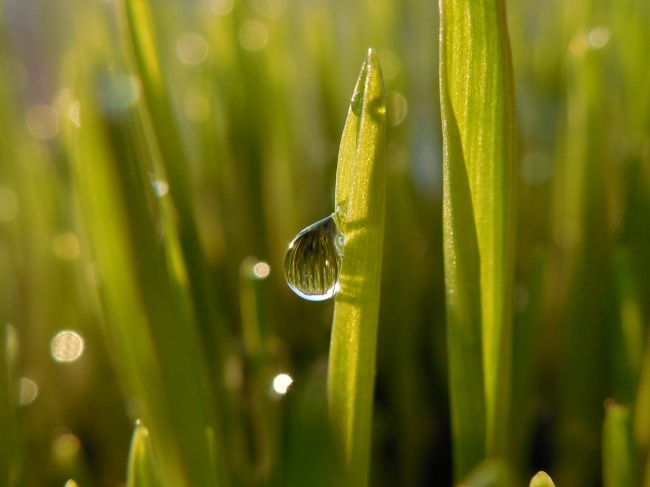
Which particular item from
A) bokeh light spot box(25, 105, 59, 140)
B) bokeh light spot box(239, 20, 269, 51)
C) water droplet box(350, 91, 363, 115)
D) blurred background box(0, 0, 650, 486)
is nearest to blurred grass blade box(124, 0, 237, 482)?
blurred background box(0, 0, 650, 486)

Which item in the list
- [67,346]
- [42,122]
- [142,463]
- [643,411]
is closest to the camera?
[142,463]

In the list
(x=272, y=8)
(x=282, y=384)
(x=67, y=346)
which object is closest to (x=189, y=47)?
(x=272, y=8)

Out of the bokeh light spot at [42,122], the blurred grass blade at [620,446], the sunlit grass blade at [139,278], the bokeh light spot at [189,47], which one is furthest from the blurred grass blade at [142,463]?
the bokeh light spot at [42,122]

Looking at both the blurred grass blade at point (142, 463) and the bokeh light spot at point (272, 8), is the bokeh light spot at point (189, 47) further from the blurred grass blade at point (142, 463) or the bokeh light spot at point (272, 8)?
the blurred grass blade at point (142, 463)

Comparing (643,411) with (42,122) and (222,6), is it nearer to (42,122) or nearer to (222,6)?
(222,6)

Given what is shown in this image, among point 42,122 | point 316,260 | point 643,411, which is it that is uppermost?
point 42,122

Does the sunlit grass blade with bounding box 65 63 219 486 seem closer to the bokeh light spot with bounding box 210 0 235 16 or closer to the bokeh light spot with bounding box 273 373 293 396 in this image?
the bokeh light spot with bounding box 273 373 293 396
